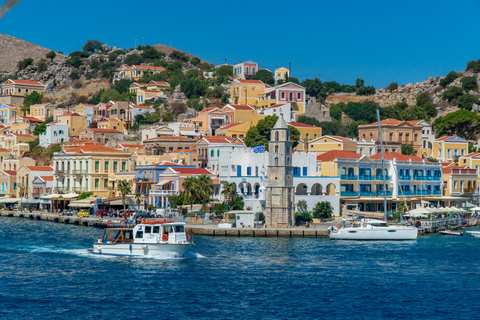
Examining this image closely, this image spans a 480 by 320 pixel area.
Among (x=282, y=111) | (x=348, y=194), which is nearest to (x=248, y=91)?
(x=282, y=111)

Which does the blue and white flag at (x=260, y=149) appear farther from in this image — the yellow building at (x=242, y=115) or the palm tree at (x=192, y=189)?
the yellow building at (x=242, y=115)

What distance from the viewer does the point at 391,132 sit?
9619 cm

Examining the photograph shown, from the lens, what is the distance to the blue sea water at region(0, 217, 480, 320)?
30.3 m

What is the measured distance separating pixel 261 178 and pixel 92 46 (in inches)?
5411

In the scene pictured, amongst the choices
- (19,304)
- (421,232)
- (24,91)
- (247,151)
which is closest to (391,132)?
(247,151)

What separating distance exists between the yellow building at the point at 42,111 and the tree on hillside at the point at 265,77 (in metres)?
42.7

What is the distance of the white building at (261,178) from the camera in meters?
67.7

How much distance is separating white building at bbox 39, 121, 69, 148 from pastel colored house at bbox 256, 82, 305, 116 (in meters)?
33.7

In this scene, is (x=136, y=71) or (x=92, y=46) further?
(x=92, y=46)

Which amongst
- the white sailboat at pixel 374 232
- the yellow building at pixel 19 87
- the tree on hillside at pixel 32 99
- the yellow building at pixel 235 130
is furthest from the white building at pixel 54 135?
the white sailboat at pixel 374 232

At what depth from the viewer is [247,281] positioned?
3650 centimetres

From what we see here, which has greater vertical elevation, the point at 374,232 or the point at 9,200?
the point at 9,200

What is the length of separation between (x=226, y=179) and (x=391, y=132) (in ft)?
109

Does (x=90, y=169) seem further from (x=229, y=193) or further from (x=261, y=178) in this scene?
(x=261, y=178)
